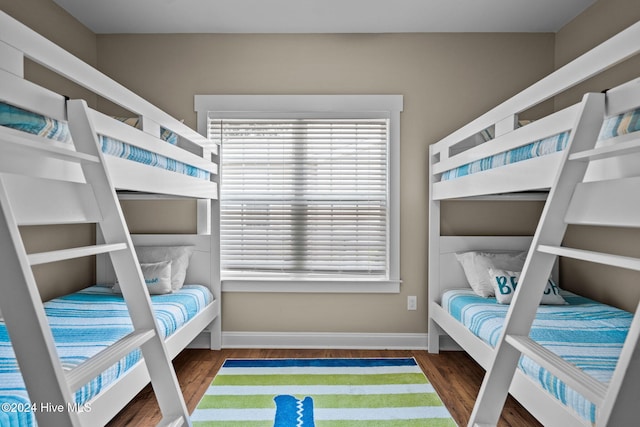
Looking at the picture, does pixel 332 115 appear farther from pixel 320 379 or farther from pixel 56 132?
pixel 56 132

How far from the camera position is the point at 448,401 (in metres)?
2.54

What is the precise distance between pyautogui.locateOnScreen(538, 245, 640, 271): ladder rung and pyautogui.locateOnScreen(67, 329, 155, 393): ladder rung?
1.30 meters

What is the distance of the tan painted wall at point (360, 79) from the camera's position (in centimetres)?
356

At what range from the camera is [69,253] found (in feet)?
4.00

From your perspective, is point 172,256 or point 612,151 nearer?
point 612,151

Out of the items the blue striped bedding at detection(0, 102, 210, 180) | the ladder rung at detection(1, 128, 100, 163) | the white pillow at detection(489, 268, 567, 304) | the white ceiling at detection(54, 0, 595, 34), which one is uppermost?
the white ceiling at detection(54, 0, 595, 34)

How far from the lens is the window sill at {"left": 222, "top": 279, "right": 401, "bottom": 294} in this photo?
11.6 feet

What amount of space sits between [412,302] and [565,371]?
7.70ft

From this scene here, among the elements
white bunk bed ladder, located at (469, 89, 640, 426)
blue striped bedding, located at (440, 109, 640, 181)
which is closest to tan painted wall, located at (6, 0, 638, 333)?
blue striped bedding, located at (440, 109, 640, 181)

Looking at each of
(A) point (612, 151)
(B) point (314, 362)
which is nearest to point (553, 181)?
(A) point (612, 151)

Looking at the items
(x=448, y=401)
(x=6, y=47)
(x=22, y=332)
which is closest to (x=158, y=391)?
(x=22, y=332)

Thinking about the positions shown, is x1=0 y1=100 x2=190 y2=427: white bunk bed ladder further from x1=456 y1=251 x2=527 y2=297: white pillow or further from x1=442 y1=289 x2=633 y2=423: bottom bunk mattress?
x1=456 y1=251 x2=527 y2=297: white pillow

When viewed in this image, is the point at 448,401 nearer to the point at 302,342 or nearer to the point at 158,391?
the point at 302,342

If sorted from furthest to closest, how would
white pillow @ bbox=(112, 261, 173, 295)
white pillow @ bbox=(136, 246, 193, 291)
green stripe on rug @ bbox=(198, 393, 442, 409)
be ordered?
white pillow @ bbox=(136, 246, 193, 291)
white pillow @ bbox=(112, 261, 173, 295)
green stripe on rug @ bbox=(198, 393, 442, 409)
